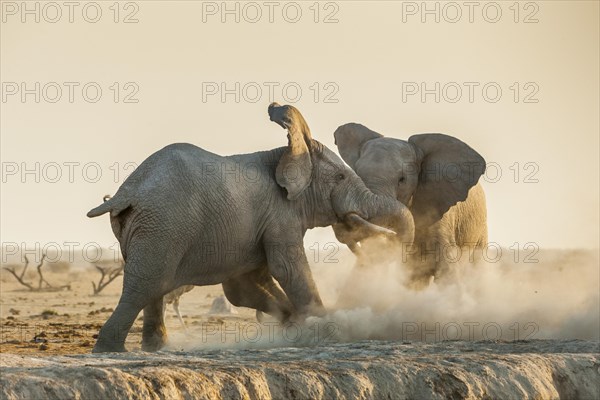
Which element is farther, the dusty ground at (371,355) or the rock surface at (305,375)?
the dusty ground at (371,355)

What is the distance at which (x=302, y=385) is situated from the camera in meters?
8.66

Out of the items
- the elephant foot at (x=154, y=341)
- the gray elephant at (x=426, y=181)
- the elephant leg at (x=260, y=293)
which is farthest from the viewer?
the gray elephant at (x=426, y=181)

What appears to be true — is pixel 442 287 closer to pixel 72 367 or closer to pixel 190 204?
pixel 190 204

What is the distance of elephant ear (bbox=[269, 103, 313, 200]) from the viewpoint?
1619cm

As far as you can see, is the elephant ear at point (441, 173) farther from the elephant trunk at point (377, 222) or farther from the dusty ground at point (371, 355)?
the elephant trunk at point (377, 222)

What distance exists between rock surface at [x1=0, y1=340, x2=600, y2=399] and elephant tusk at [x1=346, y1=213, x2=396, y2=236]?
5.58 metres

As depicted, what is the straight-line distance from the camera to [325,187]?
16.8 meters

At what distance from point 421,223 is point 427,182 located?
0.58 meters

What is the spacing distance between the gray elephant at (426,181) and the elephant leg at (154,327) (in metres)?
3.77

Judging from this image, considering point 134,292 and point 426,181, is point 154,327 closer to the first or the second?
point 134,292

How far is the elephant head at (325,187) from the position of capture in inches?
643

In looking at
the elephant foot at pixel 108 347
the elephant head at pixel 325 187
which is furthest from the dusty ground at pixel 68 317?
the elephant head at pixel 325 187

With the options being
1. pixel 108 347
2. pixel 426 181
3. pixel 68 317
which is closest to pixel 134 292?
pixel 108 347

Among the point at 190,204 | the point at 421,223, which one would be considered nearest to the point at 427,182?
the point at 421,223
